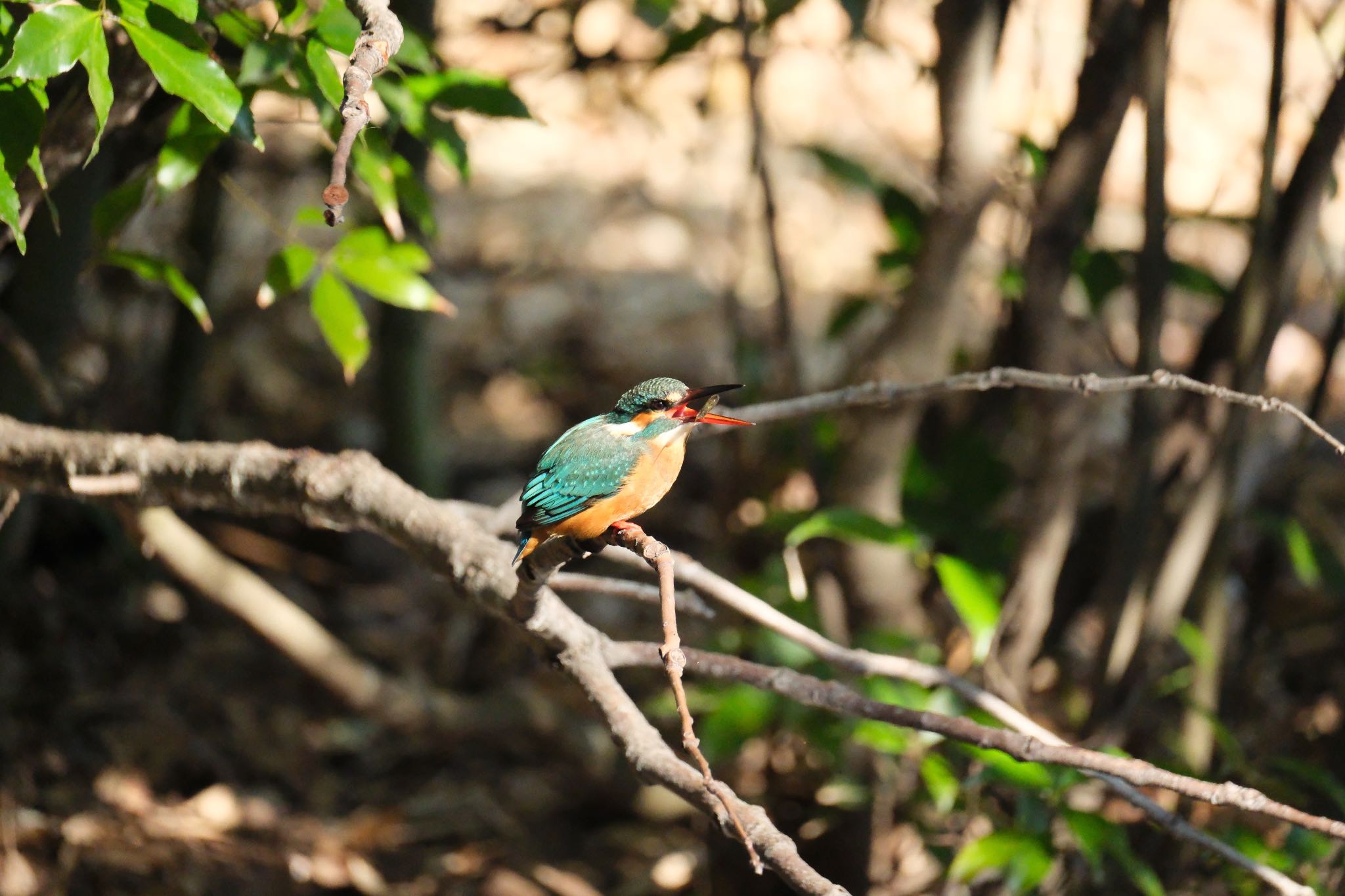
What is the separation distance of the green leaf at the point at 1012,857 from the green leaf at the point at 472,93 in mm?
1609

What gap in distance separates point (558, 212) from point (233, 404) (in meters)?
1.71

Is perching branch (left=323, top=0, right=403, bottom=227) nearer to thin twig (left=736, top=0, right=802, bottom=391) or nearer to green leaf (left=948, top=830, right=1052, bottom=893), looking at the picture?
thin twig (left=736, top=0, right=802, bottom=391)

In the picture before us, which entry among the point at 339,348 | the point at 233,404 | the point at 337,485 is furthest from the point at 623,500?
the point at 233,404

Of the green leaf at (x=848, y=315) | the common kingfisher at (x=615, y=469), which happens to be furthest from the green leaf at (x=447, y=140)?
the green leaf at (x=848, y=315)

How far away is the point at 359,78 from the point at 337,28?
0.65 m

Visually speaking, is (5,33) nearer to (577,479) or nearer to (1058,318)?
(577,479)

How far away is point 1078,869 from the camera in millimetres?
2578

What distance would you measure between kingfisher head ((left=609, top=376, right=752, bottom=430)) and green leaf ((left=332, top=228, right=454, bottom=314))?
1.92 feet

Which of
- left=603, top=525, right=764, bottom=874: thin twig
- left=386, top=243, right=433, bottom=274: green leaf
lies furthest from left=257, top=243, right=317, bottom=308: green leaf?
left=603, top=525, right=764, bottom=874: thin twig

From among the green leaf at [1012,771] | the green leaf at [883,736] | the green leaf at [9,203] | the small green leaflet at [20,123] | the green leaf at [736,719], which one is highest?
the small green leaflet at [20,123]

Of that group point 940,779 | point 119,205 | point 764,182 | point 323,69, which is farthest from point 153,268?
point 940,779

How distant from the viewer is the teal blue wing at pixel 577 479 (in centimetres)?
146

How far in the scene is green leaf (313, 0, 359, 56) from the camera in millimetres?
1611

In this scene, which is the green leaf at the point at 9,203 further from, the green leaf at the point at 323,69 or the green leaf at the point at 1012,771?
the green leaf at the point at 1012,771
